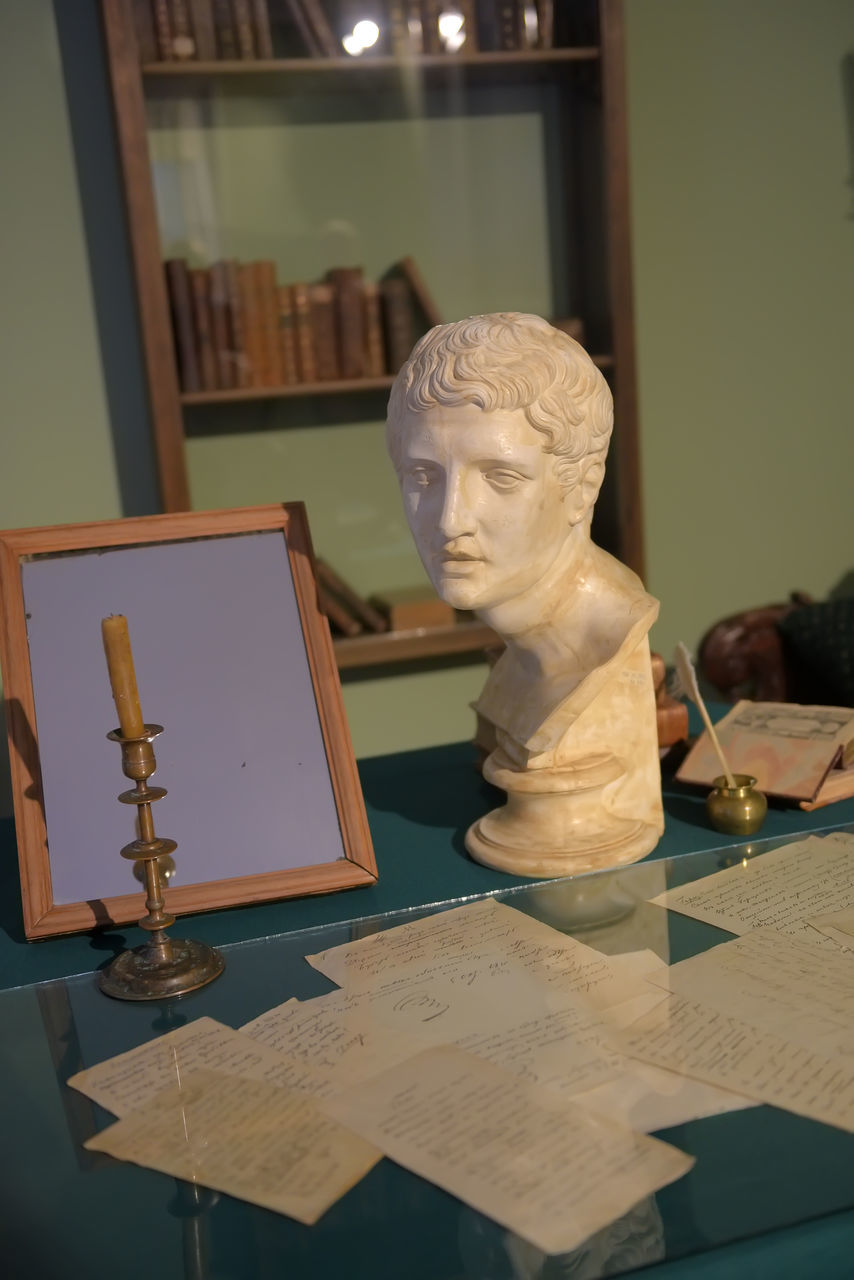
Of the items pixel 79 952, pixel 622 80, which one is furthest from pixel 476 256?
pixel 79 952

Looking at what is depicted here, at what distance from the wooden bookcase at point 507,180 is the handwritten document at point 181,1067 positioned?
2040mm

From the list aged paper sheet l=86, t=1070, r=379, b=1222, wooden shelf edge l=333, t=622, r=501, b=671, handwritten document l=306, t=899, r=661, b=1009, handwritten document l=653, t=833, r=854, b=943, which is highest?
aged paper sheet l=86, t=1070, r=379, b=1222

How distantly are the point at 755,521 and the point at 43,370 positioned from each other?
2.18 meters

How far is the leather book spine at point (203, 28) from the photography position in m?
3.03

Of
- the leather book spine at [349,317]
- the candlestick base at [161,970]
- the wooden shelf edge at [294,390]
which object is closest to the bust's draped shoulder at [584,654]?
the candlestick base at [161,970]

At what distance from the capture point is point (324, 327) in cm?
329

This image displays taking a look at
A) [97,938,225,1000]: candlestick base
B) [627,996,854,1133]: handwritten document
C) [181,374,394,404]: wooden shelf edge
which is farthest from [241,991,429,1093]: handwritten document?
[181,374,394,404]: wooden shelf edge

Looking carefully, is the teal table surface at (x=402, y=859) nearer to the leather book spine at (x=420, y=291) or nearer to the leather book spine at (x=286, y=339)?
the leather book spine at (x=286, y=339)

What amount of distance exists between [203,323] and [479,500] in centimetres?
180

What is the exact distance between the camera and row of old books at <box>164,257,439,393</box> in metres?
3.17

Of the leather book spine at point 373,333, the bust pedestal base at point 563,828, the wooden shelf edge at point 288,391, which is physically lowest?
the bust pedestal base at point 563,828

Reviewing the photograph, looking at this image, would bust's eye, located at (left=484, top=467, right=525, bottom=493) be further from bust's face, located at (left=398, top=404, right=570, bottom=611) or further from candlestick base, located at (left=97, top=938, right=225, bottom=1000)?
candlestick base, located at (left=97, top=938, right=225, bottom=1000)

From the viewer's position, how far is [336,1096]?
120 cm

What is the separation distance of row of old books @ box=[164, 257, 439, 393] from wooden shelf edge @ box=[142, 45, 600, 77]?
1.50 ft
